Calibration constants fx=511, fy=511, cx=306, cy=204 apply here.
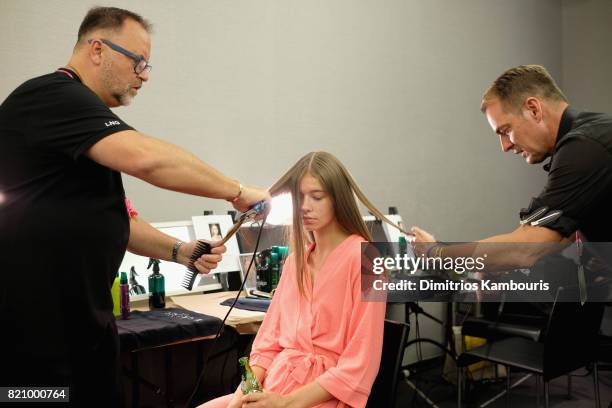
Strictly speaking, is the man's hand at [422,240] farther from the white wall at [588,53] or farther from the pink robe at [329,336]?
the white wall at [588,53]

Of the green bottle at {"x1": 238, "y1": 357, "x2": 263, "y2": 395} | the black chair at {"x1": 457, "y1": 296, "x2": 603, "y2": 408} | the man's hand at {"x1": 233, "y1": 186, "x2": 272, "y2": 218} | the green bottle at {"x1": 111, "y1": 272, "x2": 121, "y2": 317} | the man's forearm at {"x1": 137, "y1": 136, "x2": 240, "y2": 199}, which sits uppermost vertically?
the man's forearm at {"x1": 137, "y1": 136, "x2": 240, "y2": 199}

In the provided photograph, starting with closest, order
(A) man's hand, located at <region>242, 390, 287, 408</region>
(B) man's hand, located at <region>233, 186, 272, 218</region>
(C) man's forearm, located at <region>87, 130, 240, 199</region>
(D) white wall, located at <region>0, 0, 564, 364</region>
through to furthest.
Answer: (C) man's forearm, located at <region>87, 130, 240, 199</region>, (B) man's hand, located at <region>233, 186, 272, 218</region>, (A) man's hand, located at <region>242, 390, 287, 408</region>, (D) white wall, located at <region>0, 0, 564, 364</region>

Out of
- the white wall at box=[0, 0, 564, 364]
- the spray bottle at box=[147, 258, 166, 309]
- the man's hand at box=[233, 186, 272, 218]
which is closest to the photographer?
the man's hand at box=[233, 186, 272, 218]

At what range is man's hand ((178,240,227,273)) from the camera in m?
1.67

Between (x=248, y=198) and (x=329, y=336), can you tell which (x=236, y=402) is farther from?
(x=248, y=198)

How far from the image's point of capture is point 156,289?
8.41ft

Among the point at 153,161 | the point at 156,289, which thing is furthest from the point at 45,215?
the point at 156,289

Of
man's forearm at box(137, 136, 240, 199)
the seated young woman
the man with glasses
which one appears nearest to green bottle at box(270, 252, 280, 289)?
the seated young woman

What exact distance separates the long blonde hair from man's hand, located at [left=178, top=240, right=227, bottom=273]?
0.28 meters

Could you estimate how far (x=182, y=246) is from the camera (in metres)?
1.75

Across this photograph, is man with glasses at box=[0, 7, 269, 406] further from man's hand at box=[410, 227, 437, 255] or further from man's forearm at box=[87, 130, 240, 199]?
man's hand at box=[410, 227, 437, 255]

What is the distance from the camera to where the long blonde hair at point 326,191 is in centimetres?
180

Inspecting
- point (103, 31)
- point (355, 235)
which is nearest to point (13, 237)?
point (103, 31)

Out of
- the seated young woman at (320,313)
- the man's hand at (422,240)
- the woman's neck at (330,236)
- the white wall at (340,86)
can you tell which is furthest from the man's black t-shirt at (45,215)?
the white wall at (340,86)
